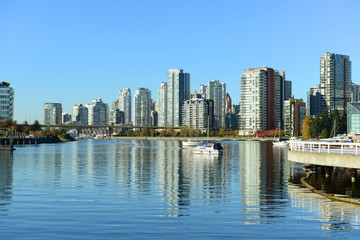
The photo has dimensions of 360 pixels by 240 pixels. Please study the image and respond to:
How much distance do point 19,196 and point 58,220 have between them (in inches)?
480

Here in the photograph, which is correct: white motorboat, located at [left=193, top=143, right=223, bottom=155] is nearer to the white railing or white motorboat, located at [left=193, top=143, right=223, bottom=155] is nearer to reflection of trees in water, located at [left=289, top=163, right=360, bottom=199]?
reflection of trees in water, located at [left=289, top=163, right=360, bottom=199]

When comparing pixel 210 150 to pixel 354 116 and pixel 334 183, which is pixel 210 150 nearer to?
pixel 334 183

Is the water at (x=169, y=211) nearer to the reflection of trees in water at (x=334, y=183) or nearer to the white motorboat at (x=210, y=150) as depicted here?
the reflection of trees in water at (x=334, y=183)

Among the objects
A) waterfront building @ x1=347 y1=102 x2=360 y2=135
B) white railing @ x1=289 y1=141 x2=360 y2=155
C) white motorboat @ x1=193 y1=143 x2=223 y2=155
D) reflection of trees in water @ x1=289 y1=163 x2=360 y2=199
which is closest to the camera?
reflection of trees in water @ x1=289 y1=163 x2=360 y2=199

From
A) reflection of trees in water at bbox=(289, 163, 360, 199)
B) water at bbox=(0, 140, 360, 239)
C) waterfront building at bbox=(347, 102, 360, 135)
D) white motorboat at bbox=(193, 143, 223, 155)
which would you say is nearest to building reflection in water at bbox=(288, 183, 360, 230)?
water at bbox=(0, 140, 360, 239)

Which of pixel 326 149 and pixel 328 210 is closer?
pixel 328 210

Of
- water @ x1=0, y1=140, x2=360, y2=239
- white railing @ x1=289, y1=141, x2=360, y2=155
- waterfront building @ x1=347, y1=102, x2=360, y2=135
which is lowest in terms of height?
water @ x1=0, y1=140, x2=360, y2=239

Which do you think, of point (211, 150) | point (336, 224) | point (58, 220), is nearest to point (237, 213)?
point (336, 224)

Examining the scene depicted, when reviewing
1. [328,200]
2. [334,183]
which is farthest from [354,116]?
[328,200]

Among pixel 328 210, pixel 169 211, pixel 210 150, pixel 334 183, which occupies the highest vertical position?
pixel 210 150

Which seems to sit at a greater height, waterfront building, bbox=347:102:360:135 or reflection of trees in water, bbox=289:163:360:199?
waterfront building, bbox=347:102:360:135

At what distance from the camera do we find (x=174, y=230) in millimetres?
24047

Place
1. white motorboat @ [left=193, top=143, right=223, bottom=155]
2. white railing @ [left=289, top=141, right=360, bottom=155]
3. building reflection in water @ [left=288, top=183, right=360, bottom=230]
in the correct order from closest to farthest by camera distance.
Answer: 1. building reflection in water @ [left=288, top=183, right=360, bottom=230]
2. white railing @ [left=289, top=141, right=360, bottom=155]
3. white motorboat @ [left=193, top=143, right=223, bottom=155]

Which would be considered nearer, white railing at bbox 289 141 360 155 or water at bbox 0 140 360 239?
water at bbox 0 140 360 239
